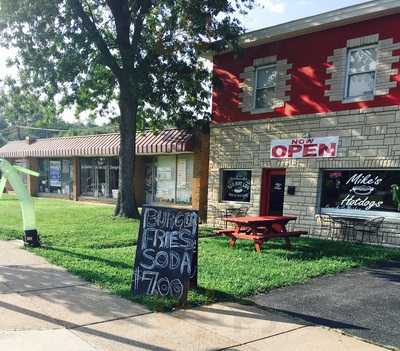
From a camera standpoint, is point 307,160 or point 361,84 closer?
point 361,84

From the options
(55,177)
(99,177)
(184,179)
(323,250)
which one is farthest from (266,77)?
(55,177)

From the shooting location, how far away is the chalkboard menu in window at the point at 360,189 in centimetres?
1043

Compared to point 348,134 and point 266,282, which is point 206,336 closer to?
point 266,282

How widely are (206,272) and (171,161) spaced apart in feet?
39.6

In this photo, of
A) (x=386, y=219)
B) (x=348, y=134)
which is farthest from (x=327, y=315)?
(x=348, y=134)

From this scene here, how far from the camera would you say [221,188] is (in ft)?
47.2

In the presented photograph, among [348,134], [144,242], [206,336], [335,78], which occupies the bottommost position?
[206,336]

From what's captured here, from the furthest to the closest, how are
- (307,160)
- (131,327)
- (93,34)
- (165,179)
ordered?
(165,179) < (93,34) < (307,160) < (131,327)

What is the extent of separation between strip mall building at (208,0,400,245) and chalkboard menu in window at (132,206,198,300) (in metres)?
6.73

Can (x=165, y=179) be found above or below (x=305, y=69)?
below

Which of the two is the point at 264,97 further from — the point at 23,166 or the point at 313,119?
the point at 23,166

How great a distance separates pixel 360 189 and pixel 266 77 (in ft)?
15.4

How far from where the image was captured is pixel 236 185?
13.9 m

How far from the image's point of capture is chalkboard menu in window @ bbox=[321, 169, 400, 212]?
34.2 ft
